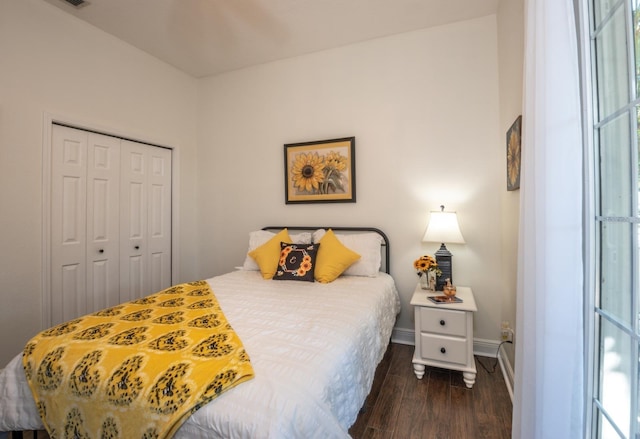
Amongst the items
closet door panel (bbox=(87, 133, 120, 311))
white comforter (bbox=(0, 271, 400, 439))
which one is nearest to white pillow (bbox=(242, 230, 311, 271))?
white comforter (bbox=(0, 271, 400, 439))

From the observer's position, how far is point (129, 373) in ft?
3.61

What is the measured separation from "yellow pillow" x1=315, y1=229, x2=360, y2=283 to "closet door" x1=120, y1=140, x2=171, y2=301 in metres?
2.02

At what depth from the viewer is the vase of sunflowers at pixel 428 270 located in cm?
244

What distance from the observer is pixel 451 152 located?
8.75 ft

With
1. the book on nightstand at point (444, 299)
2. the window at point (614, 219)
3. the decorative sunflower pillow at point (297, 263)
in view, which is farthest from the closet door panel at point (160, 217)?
the window at point (614, 219)

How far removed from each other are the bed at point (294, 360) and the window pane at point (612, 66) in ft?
4.52

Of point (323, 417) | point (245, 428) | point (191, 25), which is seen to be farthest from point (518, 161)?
point (191, 25)

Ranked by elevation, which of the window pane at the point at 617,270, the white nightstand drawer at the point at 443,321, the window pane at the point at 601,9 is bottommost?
the white nightstand drawer at the point at 443,321

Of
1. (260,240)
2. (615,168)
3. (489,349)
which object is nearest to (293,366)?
(615,168)

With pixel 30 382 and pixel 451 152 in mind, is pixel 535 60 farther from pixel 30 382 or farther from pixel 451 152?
pixel 30 382

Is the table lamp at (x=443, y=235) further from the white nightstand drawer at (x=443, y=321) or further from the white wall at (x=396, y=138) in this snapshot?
the white nightstand drawer at (x=443, y=321)

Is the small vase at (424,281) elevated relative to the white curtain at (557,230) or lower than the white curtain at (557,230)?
lower

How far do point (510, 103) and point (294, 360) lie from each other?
228cm

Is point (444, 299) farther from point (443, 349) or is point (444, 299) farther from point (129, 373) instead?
point (129, 373)
